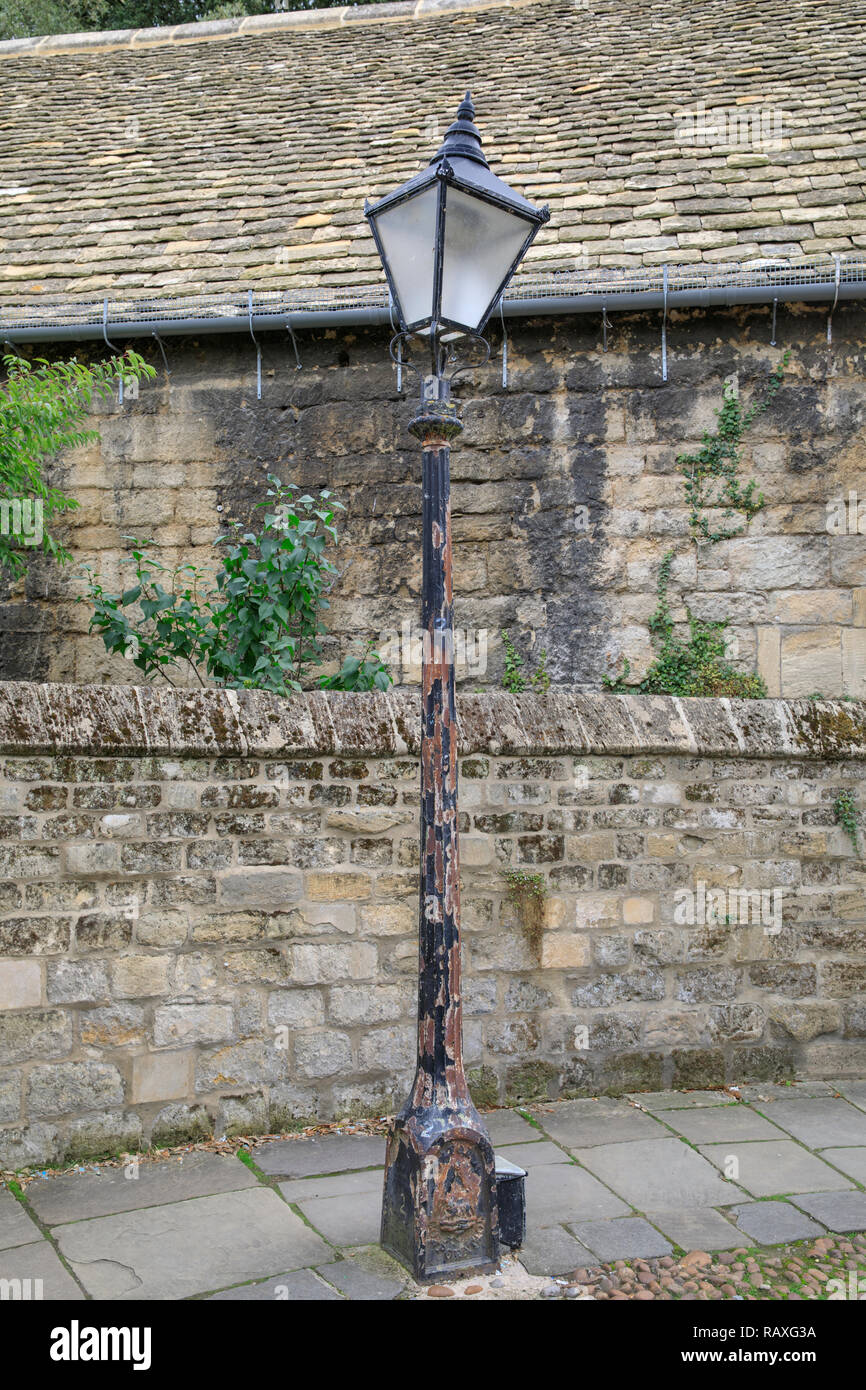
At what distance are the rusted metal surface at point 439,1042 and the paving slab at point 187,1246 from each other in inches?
12.7

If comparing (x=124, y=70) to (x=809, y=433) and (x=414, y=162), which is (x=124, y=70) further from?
(x=809, y=433)

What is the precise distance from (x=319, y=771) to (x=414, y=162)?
16.0 feet

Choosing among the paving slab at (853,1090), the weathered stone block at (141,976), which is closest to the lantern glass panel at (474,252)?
the weathered stone block at (141,976)

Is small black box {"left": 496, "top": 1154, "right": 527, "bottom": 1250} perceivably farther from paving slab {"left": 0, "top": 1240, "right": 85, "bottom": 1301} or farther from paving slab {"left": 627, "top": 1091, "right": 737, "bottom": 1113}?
paving slab {"left": 627, "top": 1091, "right": 737, "bottom": 1113}

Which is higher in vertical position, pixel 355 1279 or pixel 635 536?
pixel 635 536

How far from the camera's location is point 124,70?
385 inches

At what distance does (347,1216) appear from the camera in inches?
128

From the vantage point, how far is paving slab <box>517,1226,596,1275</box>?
2.96 meters

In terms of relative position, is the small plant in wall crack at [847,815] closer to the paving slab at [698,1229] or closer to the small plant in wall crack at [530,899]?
the small plant in wall crack at [530,899]

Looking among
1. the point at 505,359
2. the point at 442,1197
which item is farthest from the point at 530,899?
the point at 505,359

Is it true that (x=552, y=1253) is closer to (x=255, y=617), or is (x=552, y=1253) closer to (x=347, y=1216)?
(x=347, y=1216)

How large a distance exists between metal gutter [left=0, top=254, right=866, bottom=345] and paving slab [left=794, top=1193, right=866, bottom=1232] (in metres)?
4.41

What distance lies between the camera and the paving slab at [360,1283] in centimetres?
278

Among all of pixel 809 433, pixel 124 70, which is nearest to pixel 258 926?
pixel 809 433
